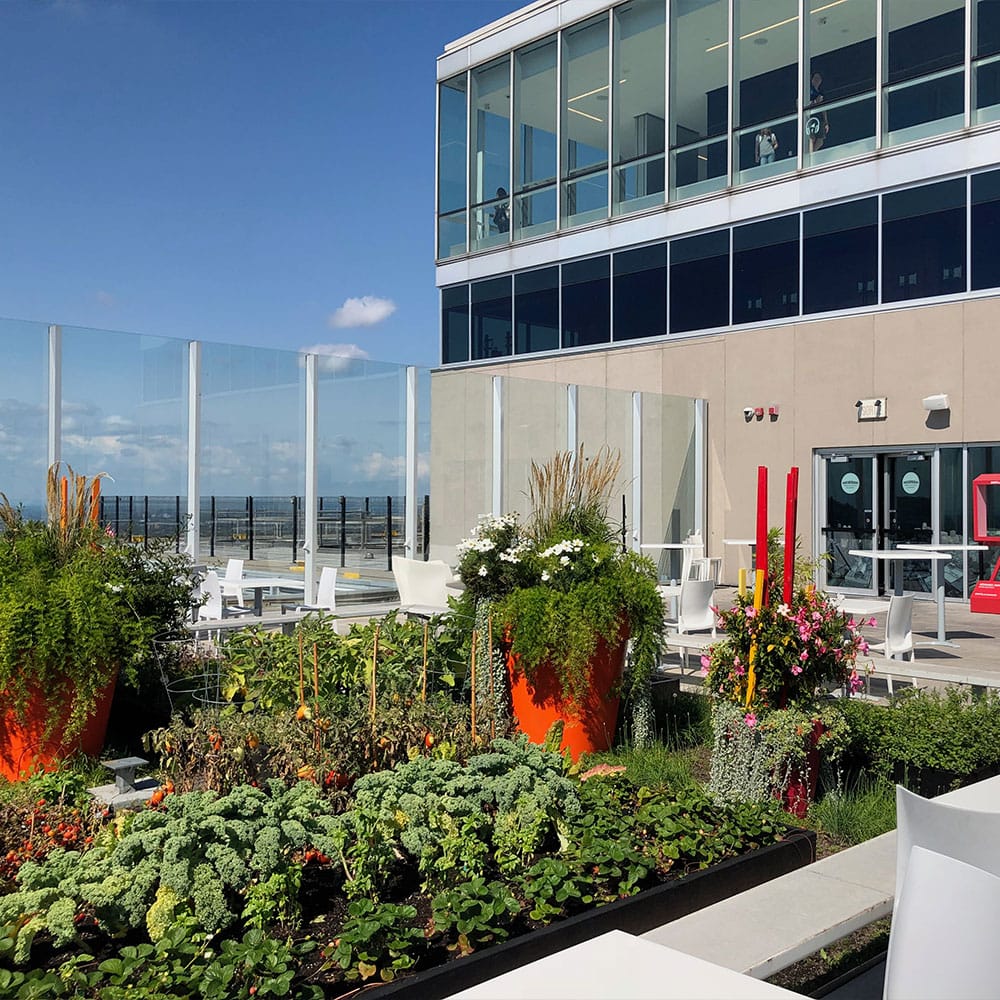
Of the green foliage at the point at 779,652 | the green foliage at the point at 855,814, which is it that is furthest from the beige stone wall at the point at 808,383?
the green foliage at the point at 855,814

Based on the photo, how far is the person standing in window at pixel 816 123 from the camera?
14.4 m

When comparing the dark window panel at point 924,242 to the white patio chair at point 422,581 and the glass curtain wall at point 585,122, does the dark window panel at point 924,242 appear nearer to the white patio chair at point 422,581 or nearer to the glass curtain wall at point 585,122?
the glass curtain wall at point 585,122

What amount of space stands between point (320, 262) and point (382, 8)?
32.3 m

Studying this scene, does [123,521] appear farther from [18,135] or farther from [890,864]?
[18,135]

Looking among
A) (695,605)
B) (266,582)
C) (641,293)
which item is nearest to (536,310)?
(641,293)

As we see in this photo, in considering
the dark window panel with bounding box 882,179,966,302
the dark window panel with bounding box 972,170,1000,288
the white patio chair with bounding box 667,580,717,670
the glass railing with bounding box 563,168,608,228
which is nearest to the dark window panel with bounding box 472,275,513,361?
the glass railing with bounding box 563,168,608,228

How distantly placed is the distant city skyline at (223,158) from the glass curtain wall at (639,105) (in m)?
2.98

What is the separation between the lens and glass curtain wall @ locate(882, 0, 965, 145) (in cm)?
1319

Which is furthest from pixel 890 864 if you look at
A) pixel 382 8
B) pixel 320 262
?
pixel 320 262

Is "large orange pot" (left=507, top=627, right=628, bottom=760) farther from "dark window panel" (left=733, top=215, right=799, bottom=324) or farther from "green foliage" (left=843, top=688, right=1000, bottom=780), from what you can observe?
→ "dark window panel" (left=733, top=215, right=799, bottom=324)

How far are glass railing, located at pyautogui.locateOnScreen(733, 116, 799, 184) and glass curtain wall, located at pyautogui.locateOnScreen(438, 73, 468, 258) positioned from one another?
544 centimetres

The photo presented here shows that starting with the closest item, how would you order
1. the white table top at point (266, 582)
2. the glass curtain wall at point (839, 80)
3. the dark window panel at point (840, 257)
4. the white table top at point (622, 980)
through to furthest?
the white table top at point (622, 980)
the white table top at point (266, 582)
the dark window panel at point (840, 257)
the glass curtain wall at point (839, 80)

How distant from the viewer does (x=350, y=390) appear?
400 inches

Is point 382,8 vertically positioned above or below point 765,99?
above
